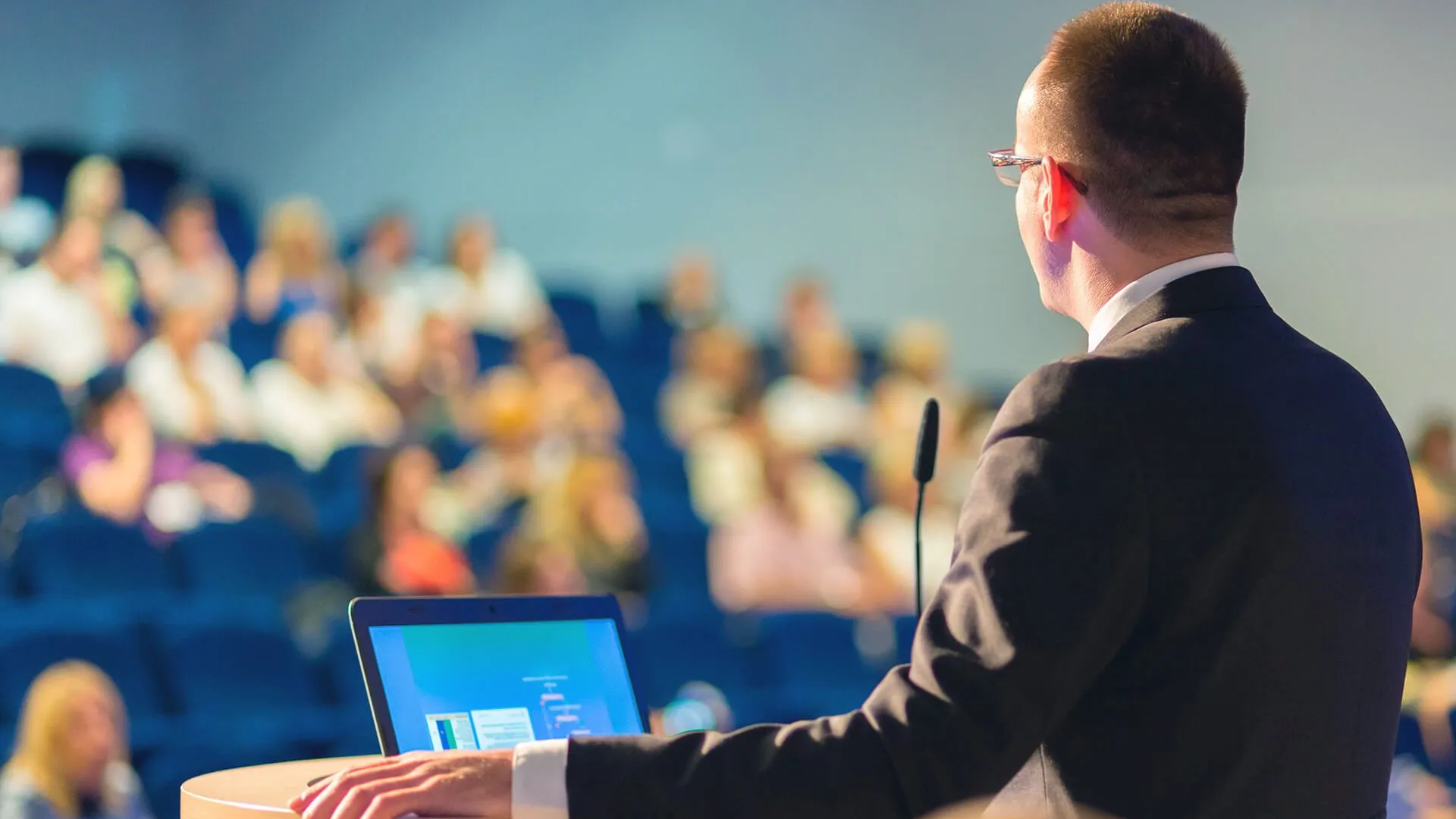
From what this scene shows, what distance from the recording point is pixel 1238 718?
40.3 inches

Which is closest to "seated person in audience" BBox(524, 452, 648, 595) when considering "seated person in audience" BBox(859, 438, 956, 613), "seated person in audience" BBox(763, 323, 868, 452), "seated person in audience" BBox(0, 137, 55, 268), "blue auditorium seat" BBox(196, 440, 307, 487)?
"blue auditorium seat" BBox(196, 440, 307, 487)

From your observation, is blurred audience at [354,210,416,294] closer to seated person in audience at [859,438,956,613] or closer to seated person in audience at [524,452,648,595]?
seated person in audience at [524,452,648,595]

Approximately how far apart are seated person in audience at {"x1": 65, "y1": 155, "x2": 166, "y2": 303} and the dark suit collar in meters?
4.74

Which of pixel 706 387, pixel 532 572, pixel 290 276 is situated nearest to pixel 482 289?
pixel 290 276

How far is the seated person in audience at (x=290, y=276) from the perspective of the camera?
5.87 metres

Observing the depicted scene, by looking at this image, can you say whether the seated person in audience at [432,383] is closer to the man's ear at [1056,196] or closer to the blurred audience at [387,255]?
the blurred audience at [387,255]

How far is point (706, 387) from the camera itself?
6.04 metres

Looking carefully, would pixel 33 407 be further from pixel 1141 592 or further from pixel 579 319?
pixel 1141 592

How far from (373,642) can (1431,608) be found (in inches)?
185

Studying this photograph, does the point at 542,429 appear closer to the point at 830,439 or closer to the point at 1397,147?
the point at 830,439

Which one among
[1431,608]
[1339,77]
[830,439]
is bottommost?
[1431,608]

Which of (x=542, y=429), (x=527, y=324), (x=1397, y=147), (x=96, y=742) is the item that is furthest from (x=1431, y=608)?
(x=96, y=742)

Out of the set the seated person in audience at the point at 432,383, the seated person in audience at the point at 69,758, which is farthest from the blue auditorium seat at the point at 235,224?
the seated person in audience at the point at 69,758

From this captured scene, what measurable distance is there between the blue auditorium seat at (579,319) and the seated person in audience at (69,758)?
3809mm
